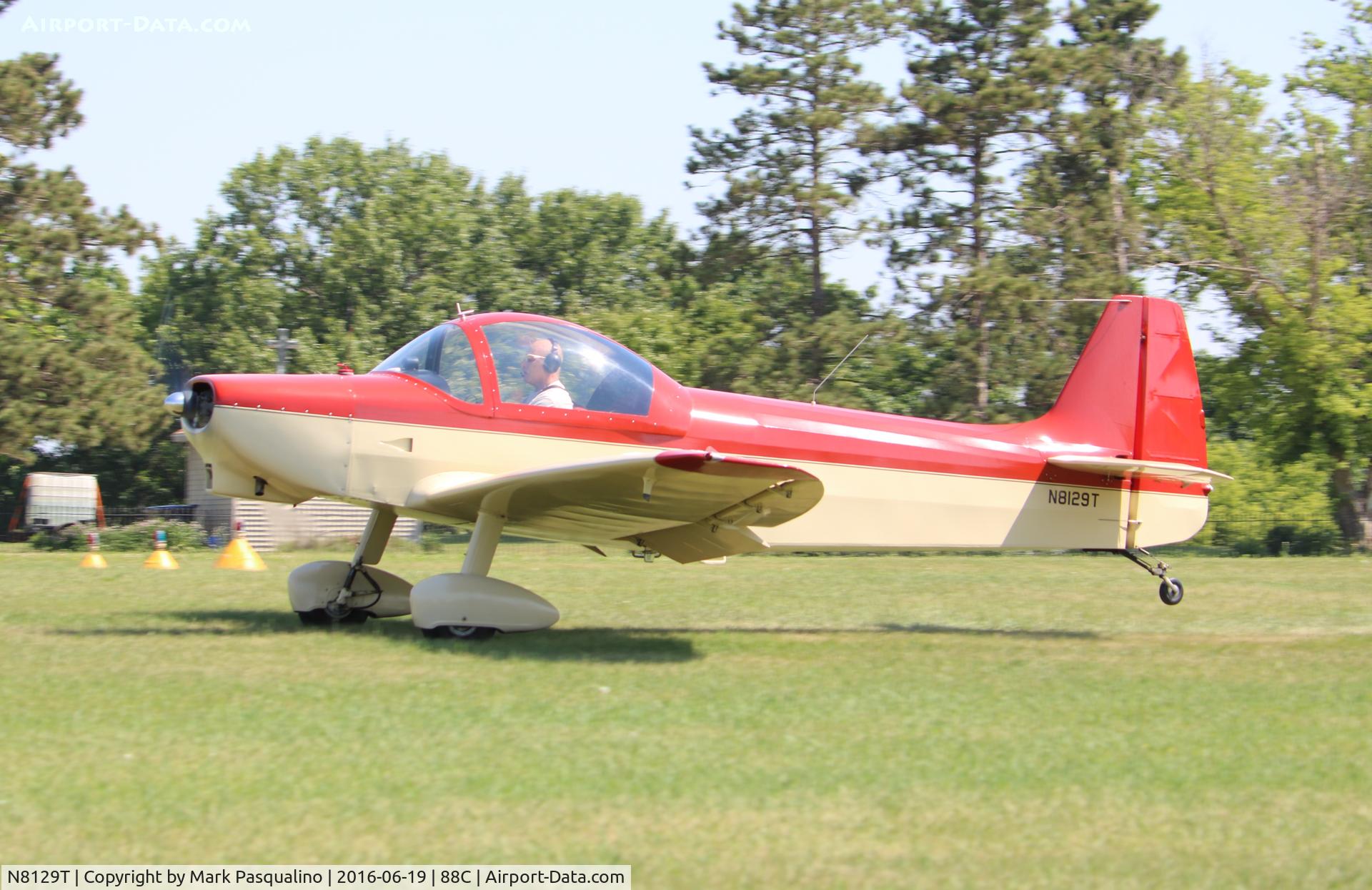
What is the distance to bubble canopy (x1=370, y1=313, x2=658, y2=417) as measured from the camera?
28.2 ft

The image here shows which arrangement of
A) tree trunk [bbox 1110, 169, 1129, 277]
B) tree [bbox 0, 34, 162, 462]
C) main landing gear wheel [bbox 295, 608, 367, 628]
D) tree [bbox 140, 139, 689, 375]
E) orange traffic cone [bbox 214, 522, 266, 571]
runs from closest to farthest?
main landing gear wheel [bbox 295, 608, 367, 628], orange traffic cone [bbox 214, 522, 266, 571], tree [bbox 0, 34, 162, 462], tree trunk [bbox 1110, 169, 1129, 277], tree [bbox 140, 139, 689, 375]

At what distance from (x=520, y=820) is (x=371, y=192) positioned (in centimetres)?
4862

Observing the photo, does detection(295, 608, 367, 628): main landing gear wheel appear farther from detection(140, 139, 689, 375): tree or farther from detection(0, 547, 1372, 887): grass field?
detection(140, 139, 689, 375): tree

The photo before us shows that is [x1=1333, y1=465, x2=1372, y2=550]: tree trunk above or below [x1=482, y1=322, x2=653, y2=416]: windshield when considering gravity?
below

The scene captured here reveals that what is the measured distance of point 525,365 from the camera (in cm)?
864

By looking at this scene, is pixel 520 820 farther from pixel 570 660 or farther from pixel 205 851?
pixel 570 660

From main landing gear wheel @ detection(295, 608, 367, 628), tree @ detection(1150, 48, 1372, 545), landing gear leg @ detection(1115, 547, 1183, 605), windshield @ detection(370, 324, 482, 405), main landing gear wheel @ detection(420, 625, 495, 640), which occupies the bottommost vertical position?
main landing gear wheel @ detection(295, 608, 367, 628)

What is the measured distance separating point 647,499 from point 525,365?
62.3 inches

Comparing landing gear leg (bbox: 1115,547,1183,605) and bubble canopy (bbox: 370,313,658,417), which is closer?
bubble canopy (bbox: 370,313,658,417)

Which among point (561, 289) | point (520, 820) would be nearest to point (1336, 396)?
point (520, 820)

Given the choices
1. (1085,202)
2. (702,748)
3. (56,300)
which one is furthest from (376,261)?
(702,748)

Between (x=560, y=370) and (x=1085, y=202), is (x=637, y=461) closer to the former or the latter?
(x=560, y=370)

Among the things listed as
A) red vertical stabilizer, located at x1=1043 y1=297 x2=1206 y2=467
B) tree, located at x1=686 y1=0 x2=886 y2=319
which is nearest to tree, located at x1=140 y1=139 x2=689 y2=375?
tree, located at x1=686 y1=0 x2=886 y2=319

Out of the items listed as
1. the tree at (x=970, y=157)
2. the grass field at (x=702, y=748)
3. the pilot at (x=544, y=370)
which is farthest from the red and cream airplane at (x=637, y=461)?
the tree at (x=970, y=157)
